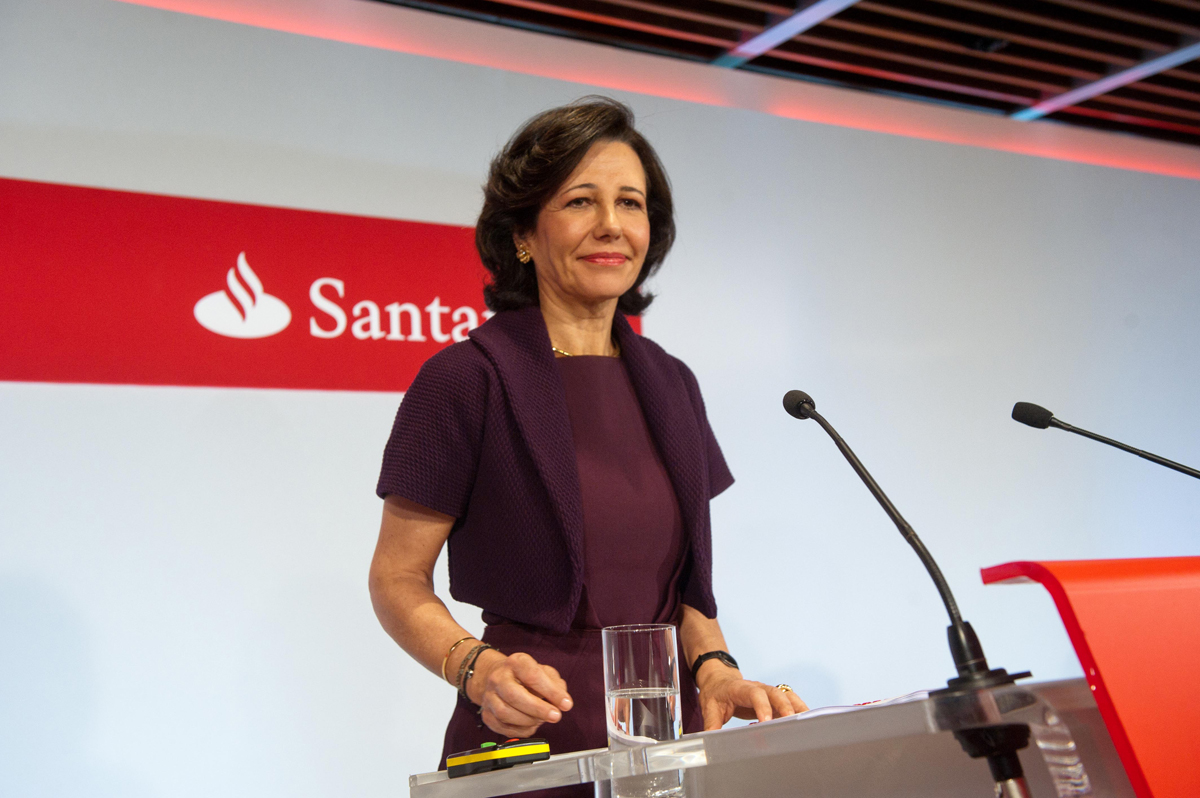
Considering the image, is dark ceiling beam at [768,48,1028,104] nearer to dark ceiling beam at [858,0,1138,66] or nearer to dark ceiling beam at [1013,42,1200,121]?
dark ceiling beam at [1013,42,1200,121]

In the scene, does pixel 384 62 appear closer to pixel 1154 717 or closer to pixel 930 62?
pixel 930 62

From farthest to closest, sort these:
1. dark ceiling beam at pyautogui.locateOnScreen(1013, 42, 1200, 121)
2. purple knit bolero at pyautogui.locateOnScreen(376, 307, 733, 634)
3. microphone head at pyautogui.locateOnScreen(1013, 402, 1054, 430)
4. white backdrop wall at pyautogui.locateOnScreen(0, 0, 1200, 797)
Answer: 1. dark ceiling beam at pyautogui.locateOnScreen(1013, 42, 1200, 121)
2. white backdrop wall at pyautogui.locateOnScreen(0, 0, 1200, 797)
3. purple knit bolero at pyautogui.locateOnScreen(376, 307, 733, 634)
4. microphone head at pyautogui.locateOnScreen(1013, 402, 1054, 430)

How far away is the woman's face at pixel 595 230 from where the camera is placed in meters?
1.69

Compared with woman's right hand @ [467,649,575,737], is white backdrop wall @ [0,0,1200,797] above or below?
above

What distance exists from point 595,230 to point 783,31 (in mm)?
2743

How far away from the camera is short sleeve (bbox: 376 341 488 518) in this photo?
1.49 meters

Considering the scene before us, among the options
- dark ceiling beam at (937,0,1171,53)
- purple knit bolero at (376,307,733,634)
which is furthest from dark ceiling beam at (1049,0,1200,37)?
purple knit bolero at (376,307,733,634)

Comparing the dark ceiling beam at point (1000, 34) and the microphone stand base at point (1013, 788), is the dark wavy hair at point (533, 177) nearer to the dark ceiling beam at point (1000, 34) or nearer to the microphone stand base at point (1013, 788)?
the microphone stand base at point (1013, 788)

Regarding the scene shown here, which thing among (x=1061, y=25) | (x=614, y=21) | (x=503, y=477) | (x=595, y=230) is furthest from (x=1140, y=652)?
(x=1061, y=25)

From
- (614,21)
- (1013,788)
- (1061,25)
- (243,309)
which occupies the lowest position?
(1013,788)

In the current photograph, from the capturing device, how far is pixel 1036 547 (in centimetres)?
445

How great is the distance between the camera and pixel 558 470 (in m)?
1.51

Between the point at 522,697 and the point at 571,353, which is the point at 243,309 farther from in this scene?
the point at 522,697

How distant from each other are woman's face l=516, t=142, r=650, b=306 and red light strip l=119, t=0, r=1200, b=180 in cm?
221
